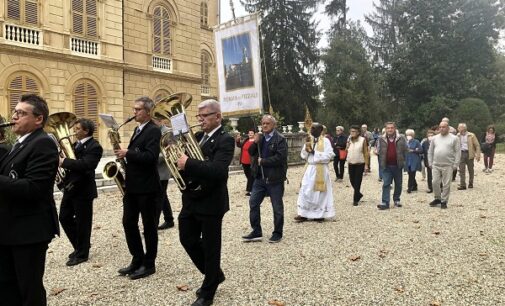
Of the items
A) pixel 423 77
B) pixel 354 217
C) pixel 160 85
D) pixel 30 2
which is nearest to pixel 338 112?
pixel 423 77

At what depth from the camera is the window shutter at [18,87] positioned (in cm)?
1700

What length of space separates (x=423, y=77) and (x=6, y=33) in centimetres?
3160

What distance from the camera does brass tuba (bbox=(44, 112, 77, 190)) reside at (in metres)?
5.46

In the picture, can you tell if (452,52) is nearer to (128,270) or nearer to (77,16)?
(77,16)

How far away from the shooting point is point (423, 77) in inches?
1444

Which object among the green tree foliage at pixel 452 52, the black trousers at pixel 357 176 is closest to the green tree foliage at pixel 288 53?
the green tree foliage at pixel 452 52

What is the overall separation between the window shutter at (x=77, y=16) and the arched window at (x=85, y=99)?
7.57 ft

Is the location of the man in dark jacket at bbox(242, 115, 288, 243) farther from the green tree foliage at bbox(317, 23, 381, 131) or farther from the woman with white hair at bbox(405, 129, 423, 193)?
the green tree foliage at bbox(317, 23, 381, 131)

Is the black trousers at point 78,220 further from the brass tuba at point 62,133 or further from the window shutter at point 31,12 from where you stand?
the window shutter at point 31,12

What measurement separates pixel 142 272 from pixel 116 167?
4.31 feet

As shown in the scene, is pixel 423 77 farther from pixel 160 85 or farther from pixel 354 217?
pixel 354 217

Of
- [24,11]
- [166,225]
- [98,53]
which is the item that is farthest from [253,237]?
[98,53]

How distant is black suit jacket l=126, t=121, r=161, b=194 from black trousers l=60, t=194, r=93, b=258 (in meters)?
1.03

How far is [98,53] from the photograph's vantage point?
1983cm
